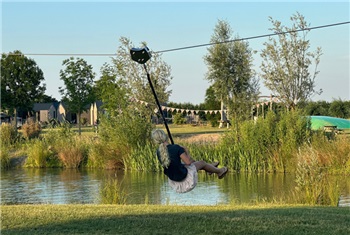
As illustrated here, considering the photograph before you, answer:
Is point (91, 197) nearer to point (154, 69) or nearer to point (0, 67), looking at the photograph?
point (154, 69)

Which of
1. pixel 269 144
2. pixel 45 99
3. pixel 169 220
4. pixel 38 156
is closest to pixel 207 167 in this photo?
pixel 169 220

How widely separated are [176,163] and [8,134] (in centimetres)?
2074

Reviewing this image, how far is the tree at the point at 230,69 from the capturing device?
28031mm

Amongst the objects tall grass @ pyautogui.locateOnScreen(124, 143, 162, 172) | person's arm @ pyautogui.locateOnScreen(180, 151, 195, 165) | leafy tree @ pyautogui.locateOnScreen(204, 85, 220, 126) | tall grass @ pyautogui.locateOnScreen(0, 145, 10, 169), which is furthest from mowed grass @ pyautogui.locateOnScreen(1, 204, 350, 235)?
leafy tree @ pyautogui.locateOnScreen(204, 85, 220, 126)

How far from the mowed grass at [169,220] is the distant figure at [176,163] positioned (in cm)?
63

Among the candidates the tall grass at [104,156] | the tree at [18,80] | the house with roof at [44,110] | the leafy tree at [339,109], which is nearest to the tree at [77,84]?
the tree at [18,80]

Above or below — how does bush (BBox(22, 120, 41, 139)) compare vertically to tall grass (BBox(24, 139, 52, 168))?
above

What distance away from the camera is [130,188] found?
1443 cm

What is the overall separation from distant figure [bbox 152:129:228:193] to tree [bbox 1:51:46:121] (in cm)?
3040

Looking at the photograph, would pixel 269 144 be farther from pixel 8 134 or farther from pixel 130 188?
pixel 8 134

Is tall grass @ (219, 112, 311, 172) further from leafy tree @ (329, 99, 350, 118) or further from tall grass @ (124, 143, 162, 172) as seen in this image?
leafy tree @ (329, 99, 350, 118)

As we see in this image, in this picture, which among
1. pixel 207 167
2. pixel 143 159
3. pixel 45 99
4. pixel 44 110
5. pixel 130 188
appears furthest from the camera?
pixel 44 110

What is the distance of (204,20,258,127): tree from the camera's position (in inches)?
1104

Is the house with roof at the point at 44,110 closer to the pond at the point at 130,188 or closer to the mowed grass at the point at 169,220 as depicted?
the pond at the point at 130,188
